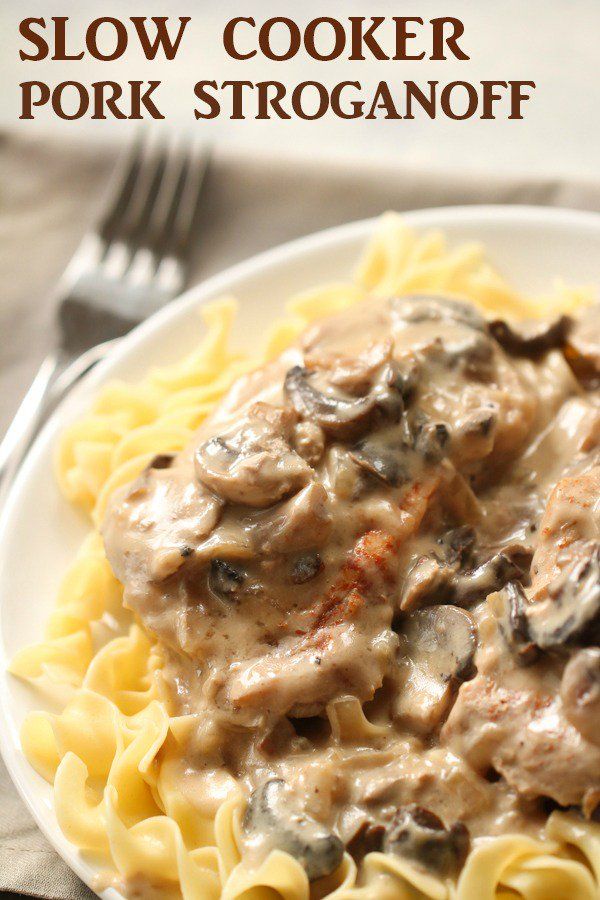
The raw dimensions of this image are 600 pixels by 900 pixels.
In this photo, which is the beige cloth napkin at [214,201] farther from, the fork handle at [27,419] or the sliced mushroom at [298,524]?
the sliced mushroom at [298,524]

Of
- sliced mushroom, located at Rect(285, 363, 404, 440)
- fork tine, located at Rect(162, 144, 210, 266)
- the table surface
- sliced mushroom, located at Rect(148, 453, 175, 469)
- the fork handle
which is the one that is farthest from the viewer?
the table surface

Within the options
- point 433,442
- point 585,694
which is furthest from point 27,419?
point 585,694

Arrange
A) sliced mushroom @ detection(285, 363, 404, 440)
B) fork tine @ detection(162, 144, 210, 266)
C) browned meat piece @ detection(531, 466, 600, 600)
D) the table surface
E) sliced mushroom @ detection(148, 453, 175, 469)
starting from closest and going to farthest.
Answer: browned meat piece @ detection(531, 466, 600, 600) → sliced mushroom @ detection(285, 363, 404, 440) → sliced mushroom @ detection(148, 453, 175, 469) → fork tine @ detection(162, 144, 210, 266) → the table surface

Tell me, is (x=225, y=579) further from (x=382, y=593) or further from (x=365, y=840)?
(x=365, y=840)

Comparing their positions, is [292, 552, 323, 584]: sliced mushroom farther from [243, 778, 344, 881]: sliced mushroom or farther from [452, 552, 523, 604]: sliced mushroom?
[243, 778, 344, 881]: sliced mushroom

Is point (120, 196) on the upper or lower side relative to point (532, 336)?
upper

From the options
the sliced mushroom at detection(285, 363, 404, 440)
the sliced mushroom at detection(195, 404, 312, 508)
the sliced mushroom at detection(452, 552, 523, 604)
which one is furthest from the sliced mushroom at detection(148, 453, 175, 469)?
the sliced mushroom at detection(452, 552, 523, 604)
